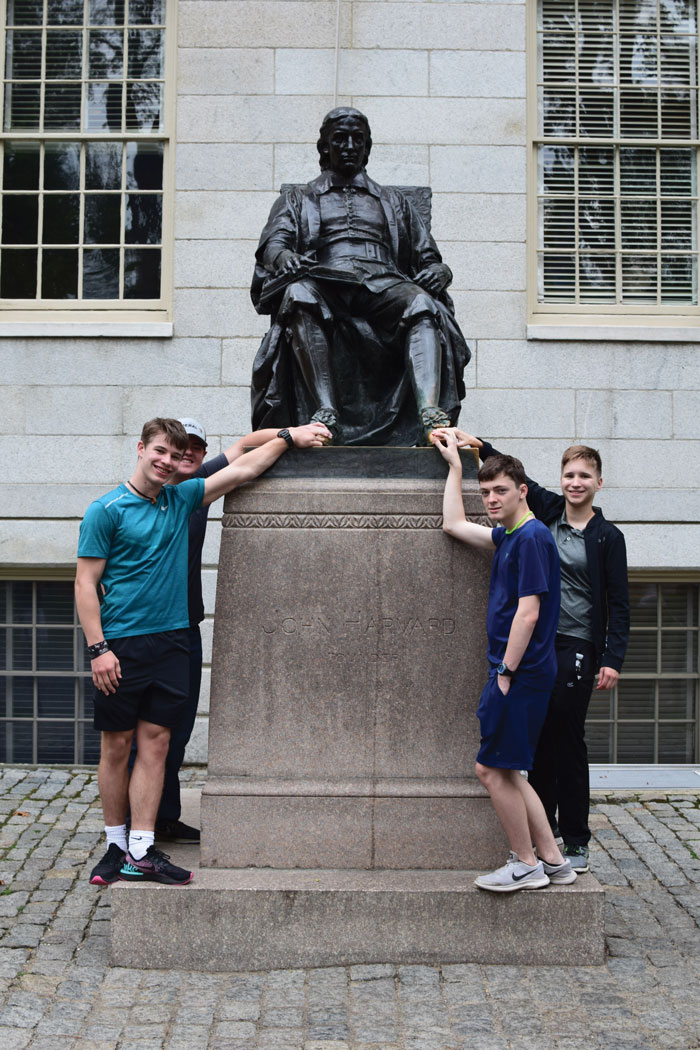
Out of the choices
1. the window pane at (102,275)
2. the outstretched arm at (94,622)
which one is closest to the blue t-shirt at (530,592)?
the outstretched arm at (94,622)

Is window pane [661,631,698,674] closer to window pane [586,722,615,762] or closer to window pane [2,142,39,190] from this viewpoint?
window pane [586,722,615,762]

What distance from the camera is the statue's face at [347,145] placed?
5.34 metres

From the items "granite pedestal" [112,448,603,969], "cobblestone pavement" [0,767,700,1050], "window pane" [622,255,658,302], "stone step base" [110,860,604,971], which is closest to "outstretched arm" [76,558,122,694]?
"granite pedestal" [112,448,603,969]

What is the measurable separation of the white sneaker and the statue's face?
3.45m

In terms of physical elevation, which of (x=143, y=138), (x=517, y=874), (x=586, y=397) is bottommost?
(x=517, y=874)

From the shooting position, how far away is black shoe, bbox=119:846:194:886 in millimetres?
4105

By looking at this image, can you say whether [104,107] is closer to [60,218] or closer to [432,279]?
[60,218]

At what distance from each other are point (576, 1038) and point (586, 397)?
5.62 metres

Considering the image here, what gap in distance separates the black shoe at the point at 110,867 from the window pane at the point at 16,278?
5556 millimetres

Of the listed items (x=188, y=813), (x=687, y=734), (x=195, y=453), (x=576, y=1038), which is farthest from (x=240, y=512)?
(x=687, y=734)

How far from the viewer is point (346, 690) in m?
4.40

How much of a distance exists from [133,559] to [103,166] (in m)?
5.62

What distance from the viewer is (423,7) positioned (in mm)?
8359

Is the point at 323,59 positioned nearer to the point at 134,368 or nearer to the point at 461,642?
the point at 134,368
